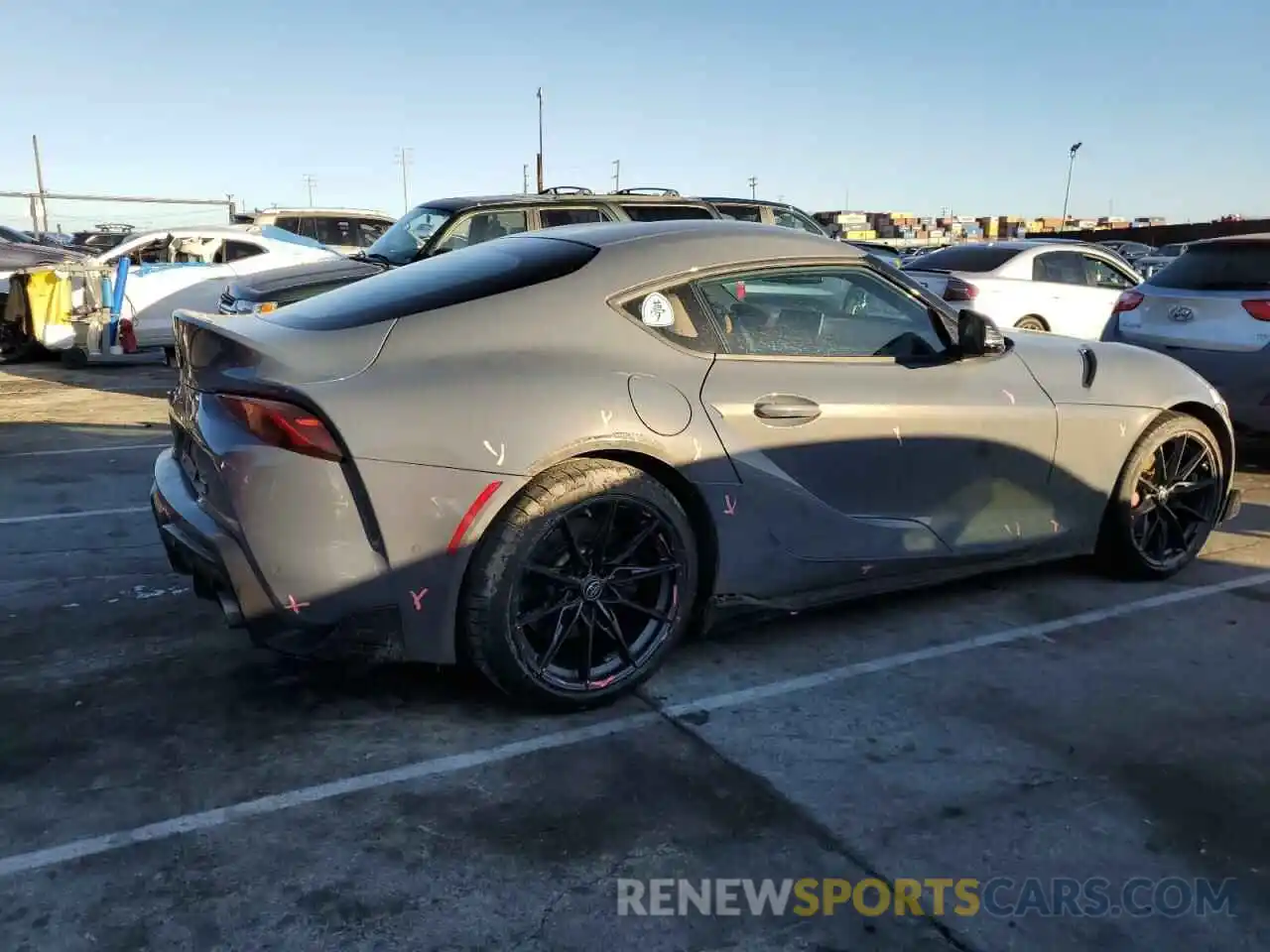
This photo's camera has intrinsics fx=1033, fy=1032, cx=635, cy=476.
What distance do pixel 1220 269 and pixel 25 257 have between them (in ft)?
43.3

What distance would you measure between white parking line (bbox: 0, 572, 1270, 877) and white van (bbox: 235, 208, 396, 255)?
1336 centimetres

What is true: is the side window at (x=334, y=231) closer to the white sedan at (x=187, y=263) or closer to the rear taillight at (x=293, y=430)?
the white sedan at (x=187, y=263)

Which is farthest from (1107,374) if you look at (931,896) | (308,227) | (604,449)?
(308,227)

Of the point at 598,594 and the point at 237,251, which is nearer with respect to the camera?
the point at 598,594

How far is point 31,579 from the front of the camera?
4.48 m

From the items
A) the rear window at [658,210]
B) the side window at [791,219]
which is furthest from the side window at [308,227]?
the side window at [791,219]

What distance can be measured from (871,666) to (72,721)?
2628 mm

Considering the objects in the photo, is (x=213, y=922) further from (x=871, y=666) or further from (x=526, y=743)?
(x=871, y=666)

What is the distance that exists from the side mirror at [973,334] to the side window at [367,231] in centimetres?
1351

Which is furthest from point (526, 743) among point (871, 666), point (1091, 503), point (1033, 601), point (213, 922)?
point (1091, 503)

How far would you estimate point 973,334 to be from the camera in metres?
4.02

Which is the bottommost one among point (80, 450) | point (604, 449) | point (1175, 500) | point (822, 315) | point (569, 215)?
point (80, 450)

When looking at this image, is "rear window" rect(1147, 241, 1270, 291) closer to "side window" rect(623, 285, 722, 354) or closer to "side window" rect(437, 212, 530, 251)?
"side window" rect(623, 285, 722, 354)

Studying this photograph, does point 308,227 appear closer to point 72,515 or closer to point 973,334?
point 72,515
